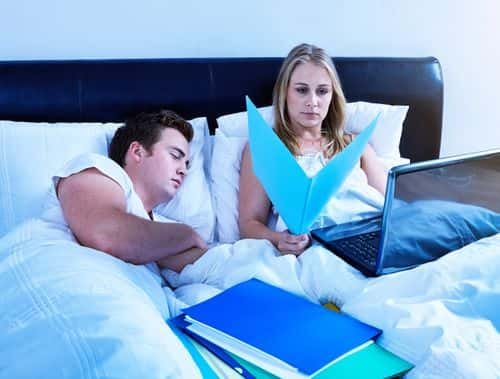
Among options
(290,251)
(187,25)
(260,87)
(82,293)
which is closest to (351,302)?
(290,251)

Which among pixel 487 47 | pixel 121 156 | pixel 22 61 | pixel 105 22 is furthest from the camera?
pixel 487 47

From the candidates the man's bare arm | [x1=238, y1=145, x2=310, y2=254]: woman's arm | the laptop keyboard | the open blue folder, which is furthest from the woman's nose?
the open blue folder

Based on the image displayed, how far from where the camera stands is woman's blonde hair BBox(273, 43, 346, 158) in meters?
1.72

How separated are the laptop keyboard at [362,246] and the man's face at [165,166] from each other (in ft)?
1.63

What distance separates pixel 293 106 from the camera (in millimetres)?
1721

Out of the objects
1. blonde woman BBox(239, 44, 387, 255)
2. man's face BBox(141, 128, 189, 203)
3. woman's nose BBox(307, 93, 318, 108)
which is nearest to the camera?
man's face BBox(141, 128, 189, 203)

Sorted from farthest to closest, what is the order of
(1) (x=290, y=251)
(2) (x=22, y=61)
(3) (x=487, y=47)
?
1. (3) (x=487, y=47)
2. (2) (x=22, y=61)
3. (1) (x=290, y=251)

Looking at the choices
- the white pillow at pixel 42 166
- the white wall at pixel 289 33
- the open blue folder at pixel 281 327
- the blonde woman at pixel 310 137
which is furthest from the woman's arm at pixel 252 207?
the white wall at pixel 289 33

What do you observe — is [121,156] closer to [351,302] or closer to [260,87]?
[260,87]

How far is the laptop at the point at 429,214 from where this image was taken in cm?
102

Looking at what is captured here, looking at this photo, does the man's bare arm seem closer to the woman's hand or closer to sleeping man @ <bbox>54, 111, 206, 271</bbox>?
sleeping man @ <bbox>54, 111, 206, 271</bbox>

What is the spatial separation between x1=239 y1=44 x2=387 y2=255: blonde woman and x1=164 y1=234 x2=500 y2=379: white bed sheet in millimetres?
306

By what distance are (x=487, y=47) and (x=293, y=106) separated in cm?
124

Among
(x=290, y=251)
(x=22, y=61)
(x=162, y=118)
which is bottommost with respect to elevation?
(x=290, y=251)
